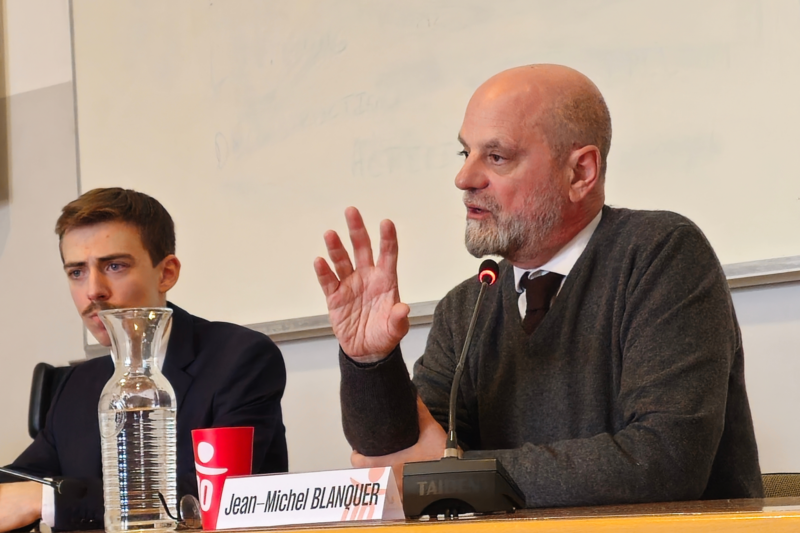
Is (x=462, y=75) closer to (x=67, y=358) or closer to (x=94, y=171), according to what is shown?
(x=94, y=171)

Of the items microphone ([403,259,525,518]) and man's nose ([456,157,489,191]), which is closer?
microphone ([403,259,525,518])

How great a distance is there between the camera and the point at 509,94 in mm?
1627

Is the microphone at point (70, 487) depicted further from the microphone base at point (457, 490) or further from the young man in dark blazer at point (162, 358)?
the microphone base at point (457, 490)

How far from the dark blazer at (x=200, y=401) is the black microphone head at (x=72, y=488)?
9.4 inches

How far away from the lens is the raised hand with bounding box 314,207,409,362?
1.35 m

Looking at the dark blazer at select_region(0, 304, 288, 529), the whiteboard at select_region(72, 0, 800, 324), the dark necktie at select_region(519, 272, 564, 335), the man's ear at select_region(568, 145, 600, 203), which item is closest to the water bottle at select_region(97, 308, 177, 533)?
the dark blazer at select_region(0, 304, 288, 529)

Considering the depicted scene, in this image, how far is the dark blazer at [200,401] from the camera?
1.86 meters

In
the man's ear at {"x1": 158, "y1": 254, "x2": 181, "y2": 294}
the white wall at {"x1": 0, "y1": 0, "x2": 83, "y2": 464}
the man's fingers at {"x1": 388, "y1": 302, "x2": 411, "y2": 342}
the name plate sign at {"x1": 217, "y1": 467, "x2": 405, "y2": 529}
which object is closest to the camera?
the name plate sign at {"x1": 217, "y1": 467, "x2": 405, "y2": 529}

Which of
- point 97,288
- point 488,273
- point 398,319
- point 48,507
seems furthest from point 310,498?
point 97,288

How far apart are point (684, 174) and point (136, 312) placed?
1302mm

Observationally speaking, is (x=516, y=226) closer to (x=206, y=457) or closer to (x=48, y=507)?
(x=206, y=457)

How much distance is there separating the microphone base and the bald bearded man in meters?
0.22

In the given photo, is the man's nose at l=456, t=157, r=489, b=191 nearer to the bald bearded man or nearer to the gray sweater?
the bald bearded man

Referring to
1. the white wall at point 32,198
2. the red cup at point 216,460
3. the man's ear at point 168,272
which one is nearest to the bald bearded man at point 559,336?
the red cup at point 216,460
